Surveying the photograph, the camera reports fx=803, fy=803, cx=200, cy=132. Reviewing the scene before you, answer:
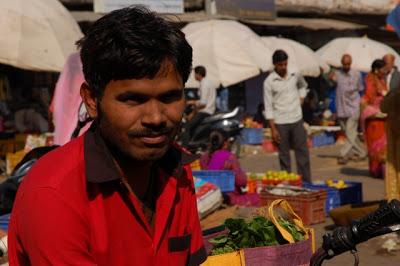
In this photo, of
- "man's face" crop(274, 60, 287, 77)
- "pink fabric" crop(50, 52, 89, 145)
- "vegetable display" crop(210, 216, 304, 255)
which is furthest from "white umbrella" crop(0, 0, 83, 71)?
"vegetable display" crop(210, 216, 304, 255)

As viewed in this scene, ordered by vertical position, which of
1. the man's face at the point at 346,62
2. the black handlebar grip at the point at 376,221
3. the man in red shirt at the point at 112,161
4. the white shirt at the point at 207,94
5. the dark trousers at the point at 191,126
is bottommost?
the dark trousers at the point at 191,126

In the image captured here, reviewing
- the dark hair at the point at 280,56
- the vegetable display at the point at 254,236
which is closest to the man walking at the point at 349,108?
the dark hair at the point at 280,56

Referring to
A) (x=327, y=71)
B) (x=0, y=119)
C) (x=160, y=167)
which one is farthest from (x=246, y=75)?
(x=160, y=167)

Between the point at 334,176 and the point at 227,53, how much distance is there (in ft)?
19.5

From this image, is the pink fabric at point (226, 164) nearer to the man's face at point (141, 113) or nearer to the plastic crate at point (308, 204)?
the plastic crate at point (308, 204)

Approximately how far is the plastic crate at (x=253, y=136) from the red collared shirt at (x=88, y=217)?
604 inches

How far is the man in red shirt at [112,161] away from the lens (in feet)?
6.29

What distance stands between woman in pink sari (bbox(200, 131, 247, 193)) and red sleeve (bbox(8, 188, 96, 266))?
24.0 ft

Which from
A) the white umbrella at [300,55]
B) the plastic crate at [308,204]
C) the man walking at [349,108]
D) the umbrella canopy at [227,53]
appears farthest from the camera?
the white umbrella at [300,55]

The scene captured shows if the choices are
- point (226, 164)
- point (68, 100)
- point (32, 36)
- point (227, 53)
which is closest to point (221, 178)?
point (226, 164)

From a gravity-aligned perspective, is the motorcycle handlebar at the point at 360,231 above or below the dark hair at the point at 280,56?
below

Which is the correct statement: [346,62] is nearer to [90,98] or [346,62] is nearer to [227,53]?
[227,53]

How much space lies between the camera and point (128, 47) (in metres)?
1.95

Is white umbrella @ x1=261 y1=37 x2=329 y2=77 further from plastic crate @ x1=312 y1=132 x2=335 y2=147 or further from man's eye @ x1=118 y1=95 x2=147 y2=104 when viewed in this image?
man's eye @ x1=118 y1=95 x2=147 y2=104
